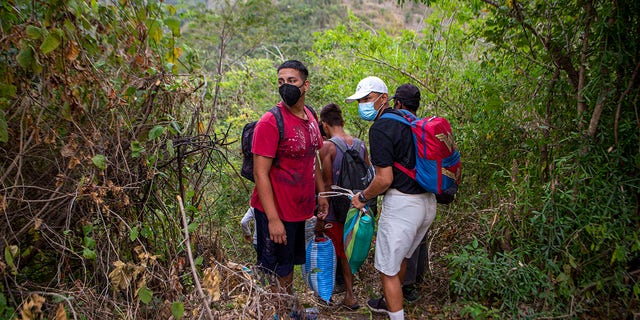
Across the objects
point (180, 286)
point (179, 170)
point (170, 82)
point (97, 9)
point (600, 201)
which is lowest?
point (180, 286)

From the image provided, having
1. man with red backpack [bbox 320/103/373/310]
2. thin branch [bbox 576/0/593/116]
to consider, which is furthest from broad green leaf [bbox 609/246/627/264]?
man with red backpack [bbox 320/103/373/310]

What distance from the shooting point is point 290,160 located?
125 inches

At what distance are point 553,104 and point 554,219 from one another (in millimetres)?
1002

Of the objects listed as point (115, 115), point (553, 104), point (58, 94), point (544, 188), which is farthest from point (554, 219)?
point (58, 94)

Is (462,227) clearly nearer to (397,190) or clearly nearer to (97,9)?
(397,190)

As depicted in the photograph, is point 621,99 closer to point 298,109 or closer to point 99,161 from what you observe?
point 298,109

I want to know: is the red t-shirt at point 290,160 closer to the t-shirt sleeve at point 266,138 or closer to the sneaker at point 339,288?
the t-shirt sleeve at point 266,138

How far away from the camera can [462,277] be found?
348 cm

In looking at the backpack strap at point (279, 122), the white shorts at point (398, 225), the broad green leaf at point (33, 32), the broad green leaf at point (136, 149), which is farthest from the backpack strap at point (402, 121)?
the broad green leaf at point (33, 32)

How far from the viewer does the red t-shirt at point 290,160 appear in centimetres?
304

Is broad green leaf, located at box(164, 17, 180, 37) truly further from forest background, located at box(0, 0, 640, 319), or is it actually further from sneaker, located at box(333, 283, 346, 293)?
sneaker, located at box(333, 283, 346, 293)

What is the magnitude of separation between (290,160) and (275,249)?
62 centimetres

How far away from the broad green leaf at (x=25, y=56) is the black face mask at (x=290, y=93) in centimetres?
148

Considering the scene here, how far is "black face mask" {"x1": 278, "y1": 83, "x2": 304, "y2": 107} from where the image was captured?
316 centimetres
